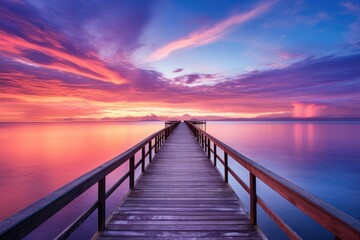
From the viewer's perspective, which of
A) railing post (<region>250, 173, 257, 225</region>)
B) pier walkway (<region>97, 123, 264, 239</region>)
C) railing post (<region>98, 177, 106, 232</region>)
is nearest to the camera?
railing post (<region>98, 177, 106, 232</region>)

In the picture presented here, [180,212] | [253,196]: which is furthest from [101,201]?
[253,196]

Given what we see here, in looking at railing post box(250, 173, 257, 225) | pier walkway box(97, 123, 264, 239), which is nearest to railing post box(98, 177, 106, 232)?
pier walkway box(97, 123, 264, 239)

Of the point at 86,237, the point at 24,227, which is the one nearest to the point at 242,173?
the point at 86,237

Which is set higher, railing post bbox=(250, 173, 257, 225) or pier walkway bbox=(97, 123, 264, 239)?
railing post bbox=(250, 173, 257, 225)

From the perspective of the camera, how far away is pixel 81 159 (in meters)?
24.3

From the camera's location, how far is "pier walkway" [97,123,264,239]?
2.94 m

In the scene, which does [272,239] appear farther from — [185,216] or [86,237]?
[86,237]

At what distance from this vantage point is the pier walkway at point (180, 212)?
294 cm

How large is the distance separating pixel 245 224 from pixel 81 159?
25.0m

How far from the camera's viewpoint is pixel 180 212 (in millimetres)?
3609

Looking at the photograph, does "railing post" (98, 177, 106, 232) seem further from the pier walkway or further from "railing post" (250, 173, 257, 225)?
"railing post" (250, 173, 257, 225)

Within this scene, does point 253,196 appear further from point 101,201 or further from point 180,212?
point 101,201

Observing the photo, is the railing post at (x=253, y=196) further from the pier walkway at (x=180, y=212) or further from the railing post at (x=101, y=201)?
the railing post at (x=101, y=201)

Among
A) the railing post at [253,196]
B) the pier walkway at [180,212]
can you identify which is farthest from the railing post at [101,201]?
the railing post at [253,196]
